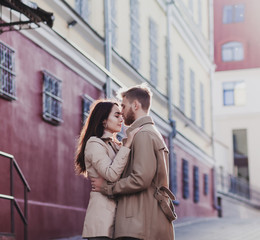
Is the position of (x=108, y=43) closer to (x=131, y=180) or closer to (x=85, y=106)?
(x=85, y=106)

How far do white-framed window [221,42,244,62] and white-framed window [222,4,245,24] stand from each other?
1326 mm

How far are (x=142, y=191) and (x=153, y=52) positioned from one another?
50.6 ft

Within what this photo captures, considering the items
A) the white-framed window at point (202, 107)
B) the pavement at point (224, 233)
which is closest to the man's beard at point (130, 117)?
the pavement at point (224, 233)

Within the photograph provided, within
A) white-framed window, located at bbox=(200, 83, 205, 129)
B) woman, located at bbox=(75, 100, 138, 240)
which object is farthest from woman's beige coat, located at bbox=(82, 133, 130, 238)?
white-framed window, located at bbox=(200, 83, 205, 129)

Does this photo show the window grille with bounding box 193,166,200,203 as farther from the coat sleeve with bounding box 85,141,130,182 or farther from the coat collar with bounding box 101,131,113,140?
the coat sleeve with bounding box 85,141,130,182

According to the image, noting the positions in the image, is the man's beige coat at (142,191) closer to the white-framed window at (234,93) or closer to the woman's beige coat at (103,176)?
the woman's beige coat at (103,176)

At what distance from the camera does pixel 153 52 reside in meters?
20.3

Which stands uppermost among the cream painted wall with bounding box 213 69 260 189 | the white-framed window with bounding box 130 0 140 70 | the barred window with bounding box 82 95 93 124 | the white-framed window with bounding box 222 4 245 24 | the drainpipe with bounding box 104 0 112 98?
the white-framed window with bounding box 222 4 245 24

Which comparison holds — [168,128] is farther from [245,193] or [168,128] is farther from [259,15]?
[259,15]

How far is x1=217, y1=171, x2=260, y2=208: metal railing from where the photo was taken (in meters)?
33.4

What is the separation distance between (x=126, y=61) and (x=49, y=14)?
7.77 metres

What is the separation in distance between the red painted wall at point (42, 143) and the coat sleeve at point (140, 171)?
5.61 meters

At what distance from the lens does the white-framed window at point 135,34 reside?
17.8 metres

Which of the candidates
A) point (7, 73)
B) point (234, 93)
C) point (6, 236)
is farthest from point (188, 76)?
point (6, 236)
